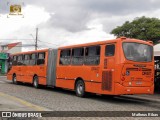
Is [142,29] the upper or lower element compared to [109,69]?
upper

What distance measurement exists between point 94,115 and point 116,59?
4.79 metres

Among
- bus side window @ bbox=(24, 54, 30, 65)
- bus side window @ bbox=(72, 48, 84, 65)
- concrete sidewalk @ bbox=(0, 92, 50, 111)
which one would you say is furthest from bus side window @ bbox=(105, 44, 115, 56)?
Result: bus side window @ bbox=(24, 54, 30, 65)

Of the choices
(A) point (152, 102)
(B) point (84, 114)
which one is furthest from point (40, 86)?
(B) point (84, 114)

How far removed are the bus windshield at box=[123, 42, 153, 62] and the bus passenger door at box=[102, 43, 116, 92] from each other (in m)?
0.63

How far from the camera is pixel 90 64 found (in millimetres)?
17984

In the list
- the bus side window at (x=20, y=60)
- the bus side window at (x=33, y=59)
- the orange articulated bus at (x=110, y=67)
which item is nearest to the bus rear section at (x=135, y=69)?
the orange articulated bus at (x=110, y=67)

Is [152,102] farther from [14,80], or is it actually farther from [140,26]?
[140,26]

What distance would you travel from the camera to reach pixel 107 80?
16.4 m

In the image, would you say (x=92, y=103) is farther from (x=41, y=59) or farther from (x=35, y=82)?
(x=35, y=82)

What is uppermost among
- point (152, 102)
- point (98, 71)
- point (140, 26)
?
point (140, 26)

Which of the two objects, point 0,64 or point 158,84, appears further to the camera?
point 0,64

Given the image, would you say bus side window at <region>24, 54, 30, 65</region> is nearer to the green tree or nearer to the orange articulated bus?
the orange articulated bus

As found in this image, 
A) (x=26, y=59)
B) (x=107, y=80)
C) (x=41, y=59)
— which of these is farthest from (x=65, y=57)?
(x=26, y=59)

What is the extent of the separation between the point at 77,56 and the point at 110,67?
3434mm
